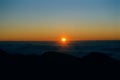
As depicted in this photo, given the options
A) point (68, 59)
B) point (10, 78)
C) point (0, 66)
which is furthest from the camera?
point (68, 59)

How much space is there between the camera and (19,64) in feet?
42.7

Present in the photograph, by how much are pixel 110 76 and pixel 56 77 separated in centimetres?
245

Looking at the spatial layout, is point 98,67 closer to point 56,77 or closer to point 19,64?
point 56,77

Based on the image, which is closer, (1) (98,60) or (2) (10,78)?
(2) (10,78)

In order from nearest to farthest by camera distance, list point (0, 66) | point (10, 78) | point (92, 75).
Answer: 1. point (10, 78)
2. point (92, 75)
3. point (0, 66)

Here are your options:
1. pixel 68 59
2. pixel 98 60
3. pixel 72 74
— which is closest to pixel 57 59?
pixel 68 59

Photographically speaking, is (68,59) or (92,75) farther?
(68,59)

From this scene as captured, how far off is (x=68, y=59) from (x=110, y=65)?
2.64 m

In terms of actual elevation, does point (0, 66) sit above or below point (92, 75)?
above

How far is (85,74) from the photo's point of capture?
1169 centimetres

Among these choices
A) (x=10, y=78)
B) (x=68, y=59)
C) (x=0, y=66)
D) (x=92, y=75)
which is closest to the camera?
(x=10, y=78)

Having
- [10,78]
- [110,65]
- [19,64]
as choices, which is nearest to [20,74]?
[10,78]

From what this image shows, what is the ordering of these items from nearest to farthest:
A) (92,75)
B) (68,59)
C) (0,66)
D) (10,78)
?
(10,78)
(92,75)
(0,66)
(68,59)

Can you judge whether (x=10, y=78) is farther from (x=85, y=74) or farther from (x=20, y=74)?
(x=85, y=74)
